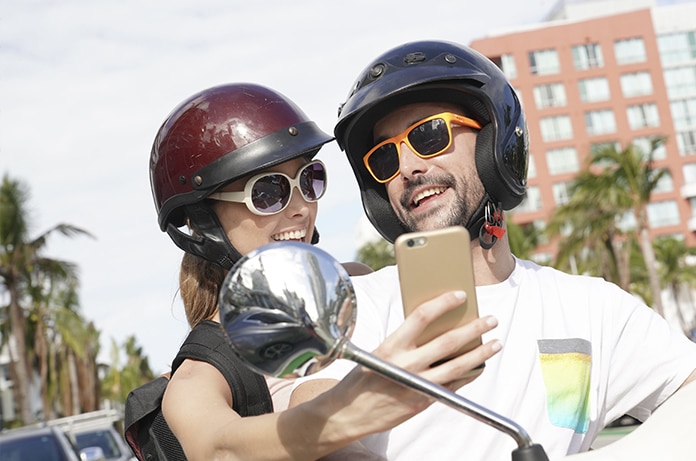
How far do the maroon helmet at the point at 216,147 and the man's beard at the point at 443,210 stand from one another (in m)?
0.46

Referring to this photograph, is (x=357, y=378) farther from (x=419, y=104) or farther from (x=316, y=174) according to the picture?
(x=316, y=174)

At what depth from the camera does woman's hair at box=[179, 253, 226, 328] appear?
295 cm

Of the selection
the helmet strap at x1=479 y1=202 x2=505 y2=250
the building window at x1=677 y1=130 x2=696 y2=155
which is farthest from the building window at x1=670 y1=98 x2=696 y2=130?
the helmet strap at x1=479 y1=202 x2=505 y2=250

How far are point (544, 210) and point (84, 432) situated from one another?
2008 inches

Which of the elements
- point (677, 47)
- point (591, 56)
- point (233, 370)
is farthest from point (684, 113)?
point (233, 370)

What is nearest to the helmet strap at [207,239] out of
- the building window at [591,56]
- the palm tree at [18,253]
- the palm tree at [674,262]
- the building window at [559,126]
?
the palm tree at [18,253]

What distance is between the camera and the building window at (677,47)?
66.3 metres

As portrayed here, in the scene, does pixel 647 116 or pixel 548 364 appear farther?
pixel 647 116

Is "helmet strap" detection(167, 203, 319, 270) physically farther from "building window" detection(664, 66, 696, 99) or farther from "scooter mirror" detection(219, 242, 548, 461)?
"building window" detection(664, 66, 696, 99)

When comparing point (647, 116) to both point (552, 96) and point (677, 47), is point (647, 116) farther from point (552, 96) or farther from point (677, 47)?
point (552, 96)

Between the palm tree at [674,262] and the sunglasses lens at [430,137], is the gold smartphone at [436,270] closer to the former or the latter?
the sunglasses lens at [430,137]

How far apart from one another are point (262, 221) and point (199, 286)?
0.30 metres

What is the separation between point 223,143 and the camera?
9.50 feet

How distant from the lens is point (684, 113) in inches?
2662
